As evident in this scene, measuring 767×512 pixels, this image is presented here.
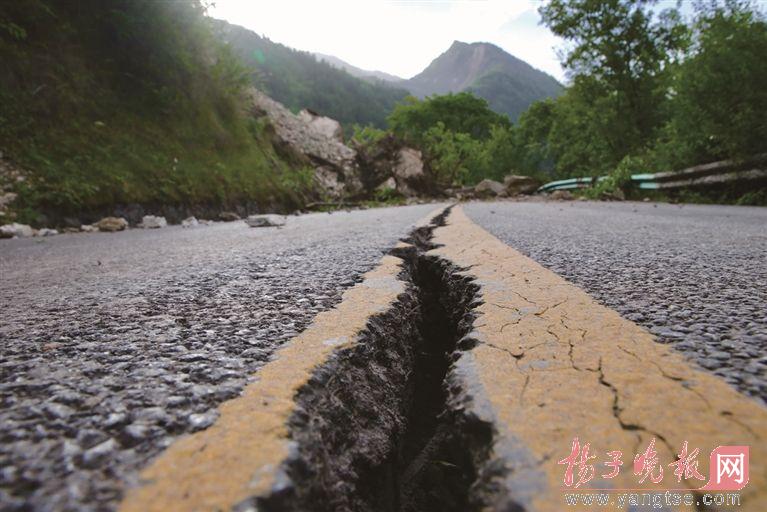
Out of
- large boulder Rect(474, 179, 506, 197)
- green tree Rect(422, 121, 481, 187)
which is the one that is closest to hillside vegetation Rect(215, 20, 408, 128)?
green tree Rect(422, 121, 481, 187)

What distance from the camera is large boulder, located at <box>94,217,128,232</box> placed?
3953 mm

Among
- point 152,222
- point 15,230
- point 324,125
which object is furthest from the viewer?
point 324,125

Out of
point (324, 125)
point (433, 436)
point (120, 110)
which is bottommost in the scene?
point (433, 436)

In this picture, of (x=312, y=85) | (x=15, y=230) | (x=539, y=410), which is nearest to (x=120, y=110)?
(x=15, y=230)

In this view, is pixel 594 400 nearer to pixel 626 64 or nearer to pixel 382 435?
pixel 382 435

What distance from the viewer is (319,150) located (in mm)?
11336

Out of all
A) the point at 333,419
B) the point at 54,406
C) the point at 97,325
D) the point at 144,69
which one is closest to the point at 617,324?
the point at 333,419

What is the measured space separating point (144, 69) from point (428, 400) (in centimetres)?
681

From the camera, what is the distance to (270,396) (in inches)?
24.3

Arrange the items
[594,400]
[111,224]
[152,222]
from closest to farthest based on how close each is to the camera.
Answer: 1. [594,400]
2. [111,224]
3. [152,222]

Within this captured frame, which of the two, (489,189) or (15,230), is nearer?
(15,230)

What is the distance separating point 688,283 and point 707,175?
7.78m

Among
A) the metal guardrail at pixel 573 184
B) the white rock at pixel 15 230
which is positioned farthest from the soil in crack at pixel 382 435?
the metal guardrail at pixel 573 184

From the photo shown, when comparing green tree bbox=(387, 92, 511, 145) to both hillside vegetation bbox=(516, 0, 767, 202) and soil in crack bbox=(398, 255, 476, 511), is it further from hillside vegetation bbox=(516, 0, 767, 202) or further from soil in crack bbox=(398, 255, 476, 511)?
soil in crack bbox=(398, 255, 476, 511)
